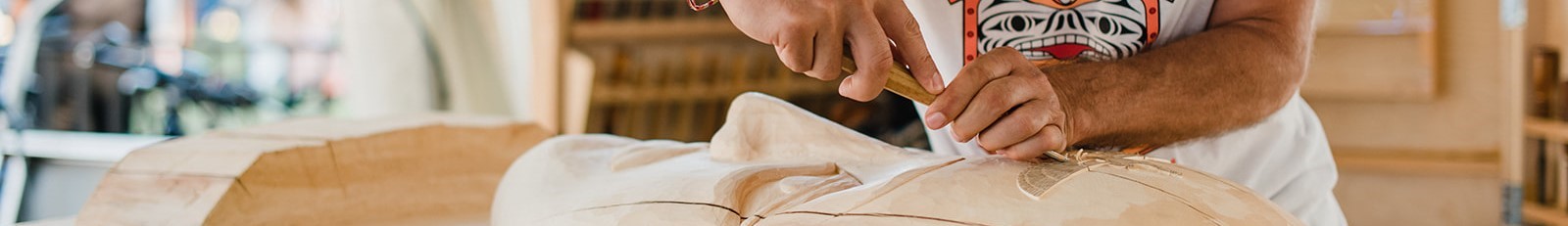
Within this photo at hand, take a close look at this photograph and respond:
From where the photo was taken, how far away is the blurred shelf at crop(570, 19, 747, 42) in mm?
2889

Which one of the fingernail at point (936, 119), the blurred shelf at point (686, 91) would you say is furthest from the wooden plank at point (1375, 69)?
the fingernail at point (936, 119)

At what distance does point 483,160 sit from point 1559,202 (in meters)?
2.67

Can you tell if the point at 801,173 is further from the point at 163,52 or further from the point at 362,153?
the point at 163,52

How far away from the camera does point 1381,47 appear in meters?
3.19

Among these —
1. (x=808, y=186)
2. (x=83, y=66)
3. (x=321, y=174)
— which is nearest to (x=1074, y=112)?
(x=808, y=186)

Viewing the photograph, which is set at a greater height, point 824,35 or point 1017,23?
point 824,35

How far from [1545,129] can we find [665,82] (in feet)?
6.96

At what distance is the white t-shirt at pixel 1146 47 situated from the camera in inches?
52.4

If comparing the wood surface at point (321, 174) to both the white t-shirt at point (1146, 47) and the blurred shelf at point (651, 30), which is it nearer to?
the white t-shirt at point (1146, 47)

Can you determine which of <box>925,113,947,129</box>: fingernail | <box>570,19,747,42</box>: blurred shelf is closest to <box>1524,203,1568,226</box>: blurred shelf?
<box>570,19,747,42</box>: blurred shelf

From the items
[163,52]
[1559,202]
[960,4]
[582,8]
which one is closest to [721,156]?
[960,4]

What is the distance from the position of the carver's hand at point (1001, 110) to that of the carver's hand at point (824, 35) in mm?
82

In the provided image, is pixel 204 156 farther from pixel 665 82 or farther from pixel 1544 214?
pixel 1544 214

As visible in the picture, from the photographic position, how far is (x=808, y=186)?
2.94 feet
